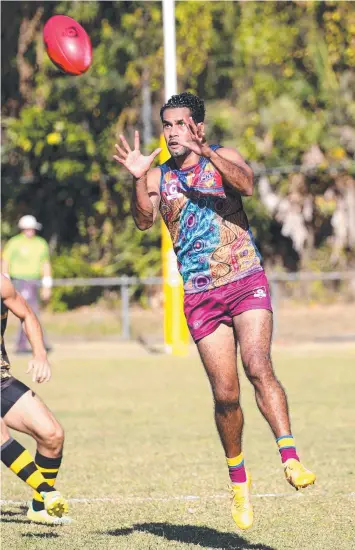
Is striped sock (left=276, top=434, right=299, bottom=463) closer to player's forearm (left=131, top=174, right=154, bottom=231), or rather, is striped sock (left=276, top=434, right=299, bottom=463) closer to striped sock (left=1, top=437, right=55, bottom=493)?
striped sock (left=1, top=437, right=55, bottom=493)

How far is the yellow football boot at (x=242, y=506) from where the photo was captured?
664cm

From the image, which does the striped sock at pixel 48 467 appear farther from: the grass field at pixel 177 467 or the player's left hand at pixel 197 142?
the player's left hand at pixel 197 142

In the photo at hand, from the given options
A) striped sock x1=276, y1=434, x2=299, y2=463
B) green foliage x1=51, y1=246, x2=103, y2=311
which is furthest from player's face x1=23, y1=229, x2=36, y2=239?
striped sock x1=276, y1=434, x2=299, y2=463

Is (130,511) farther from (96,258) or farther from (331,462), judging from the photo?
(96,258)

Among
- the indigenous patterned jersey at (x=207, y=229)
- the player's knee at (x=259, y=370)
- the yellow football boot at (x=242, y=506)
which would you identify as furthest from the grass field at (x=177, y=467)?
the indigenous patterned jersey at (x=207, y=229)

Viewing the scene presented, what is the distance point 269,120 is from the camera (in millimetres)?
25594

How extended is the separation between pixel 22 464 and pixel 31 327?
0.79 m

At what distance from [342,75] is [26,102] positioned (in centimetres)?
696

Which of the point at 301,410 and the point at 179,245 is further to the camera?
the point at 301,410

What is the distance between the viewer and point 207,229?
22.5 feet

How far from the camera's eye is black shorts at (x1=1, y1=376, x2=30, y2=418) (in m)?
6.95

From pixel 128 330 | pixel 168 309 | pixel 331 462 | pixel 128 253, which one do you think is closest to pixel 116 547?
pixel 331 462

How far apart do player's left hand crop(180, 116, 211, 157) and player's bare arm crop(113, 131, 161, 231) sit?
256 mm

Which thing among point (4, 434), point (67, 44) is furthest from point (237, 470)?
point (67, 44)
